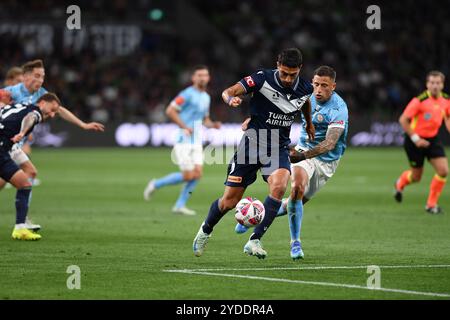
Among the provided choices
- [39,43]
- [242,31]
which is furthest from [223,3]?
[39,43]

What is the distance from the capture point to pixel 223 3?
4512 centimetres

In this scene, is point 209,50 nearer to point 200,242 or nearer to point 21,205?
point 21,205

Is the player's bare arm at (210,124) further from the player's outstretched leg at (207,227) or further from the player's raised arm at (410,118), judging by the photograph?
the player's outstretched leg at (207,227)

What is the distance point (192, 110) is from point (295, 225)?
269 inches

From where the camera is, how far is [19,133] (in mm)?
12703

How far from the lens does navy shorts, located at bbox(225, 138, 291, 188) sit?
10.9 metres

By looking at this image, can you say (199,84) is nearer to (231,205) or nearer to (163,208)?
(163,208)

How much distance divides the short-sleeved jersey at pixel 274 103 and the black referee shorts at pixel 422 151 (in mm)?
7669

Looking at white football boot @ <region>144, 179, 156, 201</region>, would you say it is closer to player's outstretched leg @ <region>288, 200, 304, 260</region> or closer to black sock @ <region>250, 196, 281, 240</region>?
player's outstretched leg @ <region>288, 200, 304, 260</region>

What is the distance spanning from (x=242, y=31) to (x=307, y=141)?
31.9 meters

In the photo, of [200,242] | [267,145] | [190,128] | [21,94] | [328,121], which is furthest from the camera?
[190,128]

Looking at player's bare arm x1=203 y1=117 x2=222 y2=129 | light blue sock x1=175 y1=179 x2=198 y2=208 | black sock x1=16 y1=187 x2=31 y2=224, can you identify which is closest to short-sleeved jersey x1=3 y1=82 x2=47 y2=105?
black sock x1=16 y1=187 x2=31 y2=224

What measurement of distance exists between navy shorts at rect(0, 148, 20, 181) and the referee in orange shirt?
7.96 m

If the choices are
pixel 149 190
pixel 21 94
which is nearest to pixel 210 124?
pixel 149 190
